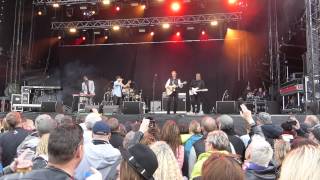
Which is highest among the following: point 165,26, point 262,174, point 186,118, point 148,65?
point 165,26

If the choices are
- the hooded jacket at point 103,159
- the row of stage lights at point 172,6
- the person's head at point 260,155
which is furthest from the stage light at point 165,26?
the person's head at point 260,155

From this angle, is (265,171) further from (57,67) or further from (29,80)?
(57,67)

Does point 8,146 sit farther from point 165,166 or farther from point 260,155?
point 260,155

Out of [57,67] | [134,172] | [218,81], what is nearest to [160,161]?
[134,172]

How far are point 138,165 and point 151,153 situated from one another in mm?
108

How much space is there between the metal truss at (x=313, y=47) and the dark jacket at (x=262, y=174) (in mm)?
8619

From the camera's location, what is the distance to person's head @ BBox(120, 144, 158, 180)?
2.04 m

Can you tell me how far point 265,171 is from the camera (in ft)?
9.18

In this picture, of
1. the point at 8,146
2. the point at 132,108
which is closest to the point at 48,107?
the point at 132,108

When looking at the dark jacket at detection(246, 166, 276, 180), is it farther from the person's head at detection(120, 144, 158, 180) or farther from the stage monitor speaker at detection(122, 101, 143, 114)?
the stage monitor speaker at detection(122, 101, 143, 114)

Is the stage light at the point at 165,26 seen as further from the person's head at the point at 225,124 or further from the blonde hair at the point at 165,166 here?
the blonde hair at the point at 165,166

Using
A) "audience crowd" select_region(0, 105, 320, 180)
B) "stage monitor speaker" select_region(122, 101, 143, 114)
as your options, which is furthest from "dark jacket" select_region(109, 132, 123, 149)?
"stage monitor speaker" select_region(122, 101, 143, 114)

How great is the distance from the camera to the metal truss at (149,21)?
18125 mm

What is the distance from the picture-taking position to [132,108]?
40.1 ft
